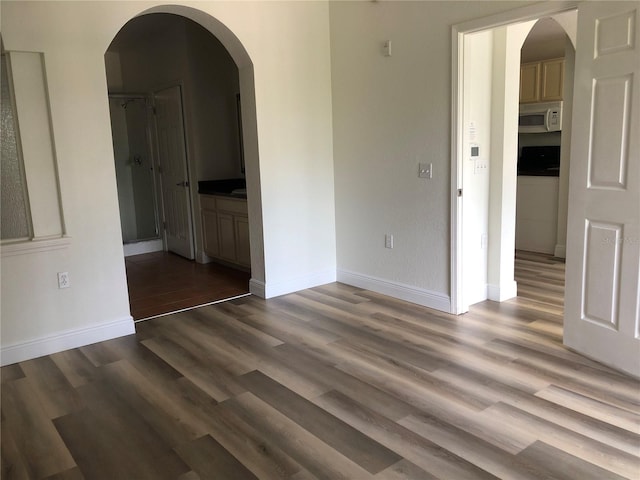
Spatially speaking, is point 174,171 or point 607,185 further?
point 174,171

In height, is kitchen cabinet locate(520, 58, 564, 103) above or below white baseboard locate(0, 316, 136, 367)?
above

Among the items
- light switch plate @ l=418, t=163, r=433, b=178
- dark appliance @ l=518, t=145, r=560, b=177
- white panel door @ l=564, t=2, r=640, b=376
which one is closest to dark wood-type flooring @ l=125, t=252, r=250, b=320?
light switch plate @ l=418, t=163, r=433, b=178

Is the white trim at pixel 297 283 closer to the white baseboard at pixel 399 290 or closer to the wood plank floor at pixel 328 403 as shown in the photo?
the white baseboard at pixel 399 290

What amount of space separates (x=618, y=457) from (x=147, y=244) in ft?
19.2

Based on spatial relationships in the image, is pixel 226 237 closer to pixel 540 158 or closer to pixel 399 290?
pixel 399 290

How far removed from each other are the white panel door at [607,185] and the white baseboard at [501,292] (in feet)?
3.54

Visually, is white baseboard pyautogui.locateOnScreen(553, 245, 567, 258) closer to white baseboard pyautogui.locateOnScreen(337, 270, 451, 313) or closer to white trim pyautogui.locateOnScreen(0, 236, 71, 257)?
white baseboard pyautogui.locateOnScreen(337, 270, 451, 313)

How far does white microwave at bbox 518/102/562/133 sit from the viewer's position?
6332 mm

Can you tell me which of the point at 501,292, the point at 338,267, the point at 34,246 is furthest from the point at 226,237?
the point at 501,292

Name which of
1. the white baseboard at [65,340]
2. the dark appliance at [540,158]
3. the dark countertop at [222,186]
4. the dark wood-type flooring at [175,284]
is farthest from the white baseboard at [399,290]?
the dark appliance at [540,158]

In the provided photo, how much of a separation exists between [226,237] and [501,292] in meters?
2.86

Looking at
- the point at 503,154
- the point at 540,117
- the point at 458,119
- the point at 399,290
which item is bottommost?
the point at 399,290

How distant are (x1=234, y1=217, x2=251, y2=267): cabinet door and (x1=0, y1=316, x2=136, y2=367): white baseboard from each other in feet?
5.53

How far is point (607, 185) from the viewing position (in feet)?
9.44
